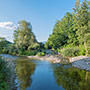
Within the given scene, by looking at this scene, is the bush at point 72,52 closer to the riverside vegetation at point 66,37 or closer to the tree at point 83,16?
the riverside vegetation at point 66,37

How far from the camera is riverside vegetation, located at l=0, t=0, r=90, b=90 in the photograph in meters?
12.5

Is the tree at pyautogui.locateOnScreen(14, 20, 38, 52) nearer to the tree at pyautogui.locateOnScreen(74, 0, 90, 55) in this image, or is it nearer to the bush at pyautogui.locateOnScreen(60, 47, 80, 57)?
the bush at pyautogui.locateOnScreen(60, 47, 80, 57)

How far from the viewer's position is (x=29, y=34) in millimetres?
20797

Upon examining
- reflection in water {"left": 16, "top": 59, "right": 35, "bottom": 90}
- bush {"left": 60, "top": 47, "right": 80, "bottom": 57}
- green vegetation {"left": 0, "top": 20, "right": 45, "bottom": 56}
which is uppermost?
green vegetation {"left": 0, "top": 20, "right": 45, "bottom": 56}

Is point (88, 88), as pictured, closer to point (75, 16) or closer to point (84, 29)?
point (84, 29)

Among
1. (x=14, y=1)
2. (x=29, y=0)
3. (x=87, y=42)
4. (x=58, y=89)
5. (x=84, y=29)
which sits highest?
(x=29, y=0)

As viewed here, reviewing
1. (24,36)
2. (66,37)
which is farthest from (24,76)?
(66,37)

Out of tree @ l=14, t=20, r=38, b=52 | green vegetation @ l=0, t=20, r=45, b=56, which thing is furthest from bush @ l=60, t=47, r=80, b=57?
tree @ l=14, t=20, r=38, b=52

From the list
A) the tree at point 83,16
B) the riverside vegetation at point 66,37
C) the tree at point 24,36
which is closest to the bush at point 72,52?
the riverside vegetation at point 66,37

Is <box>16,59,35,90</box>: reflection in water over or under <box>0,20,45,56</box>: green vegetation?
under

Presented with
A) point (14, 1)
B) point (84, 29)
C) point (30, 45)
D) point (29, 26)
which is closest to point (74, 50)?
point (84, 29)

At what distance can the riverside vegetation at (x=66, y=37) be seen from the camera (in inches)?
494

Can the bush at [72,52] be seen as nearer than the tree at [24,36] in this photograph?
Yes

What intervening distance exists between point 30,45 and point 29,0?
9.69 meters
